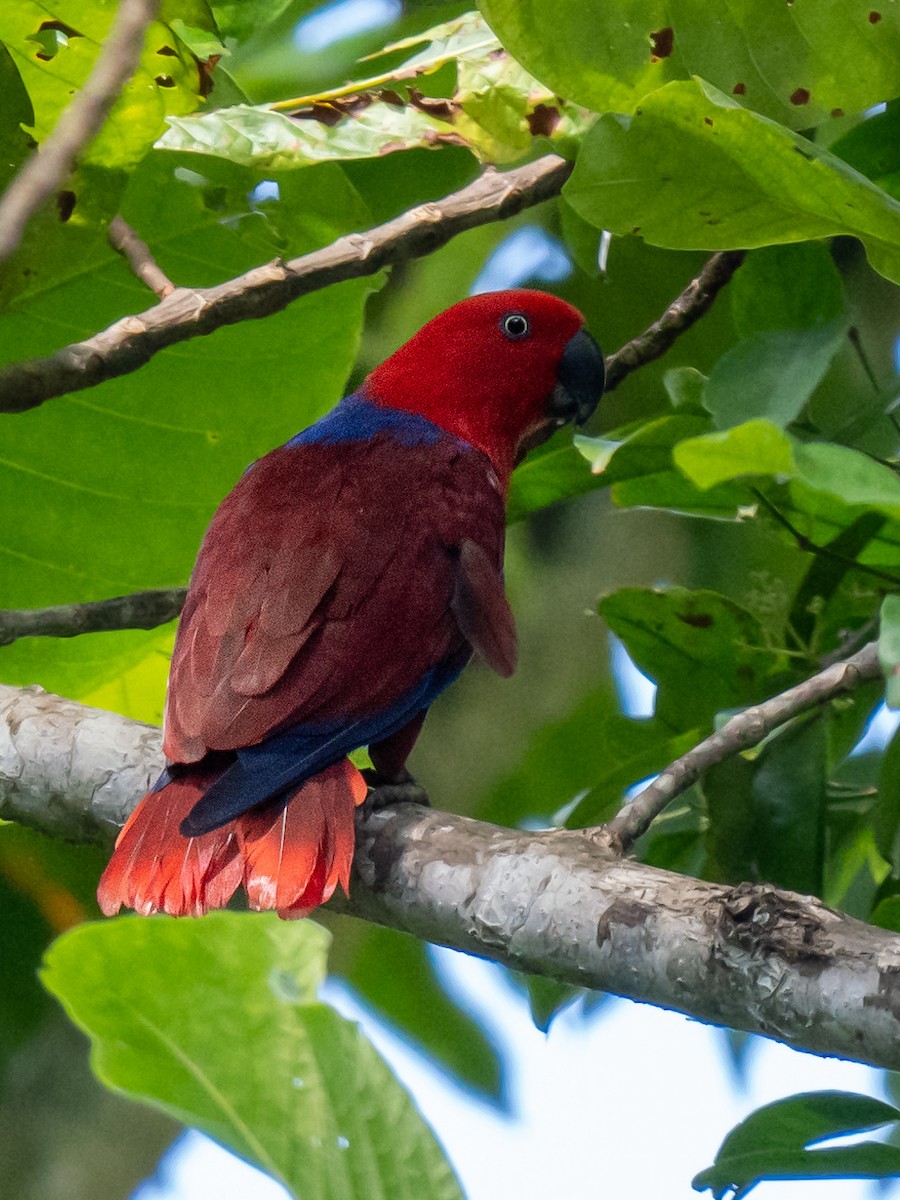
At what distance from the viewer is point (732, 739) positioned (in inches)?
68.6

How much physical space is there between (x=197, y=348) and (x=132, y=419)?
0.53 ft

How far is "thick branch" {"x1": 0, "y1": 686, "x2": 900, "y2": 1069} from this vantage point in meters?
1.32

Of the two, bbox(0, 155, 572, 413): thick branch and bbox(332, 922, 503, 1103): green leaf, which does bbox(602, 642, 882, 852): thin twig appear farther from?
bbox(332, 922, 503, 1103): green leaf

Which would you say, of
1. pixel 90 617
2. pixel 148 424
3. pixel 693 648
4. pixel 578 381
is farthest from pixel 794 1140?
pixel 578 381

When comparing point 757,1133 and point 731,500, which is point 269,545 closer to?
point 731,500

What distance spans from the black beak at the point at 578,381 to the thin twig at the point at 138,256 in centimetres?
100

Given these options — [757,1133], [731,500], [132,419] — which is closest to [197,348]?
[132,419]

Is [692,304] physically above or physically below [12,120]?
below

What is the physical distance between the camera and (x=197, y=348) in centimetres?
242

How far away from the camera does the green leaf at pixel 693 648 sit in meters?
2.05

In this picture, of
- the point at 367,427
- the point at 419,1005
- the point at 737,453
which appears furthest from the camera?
the point at 419,1005

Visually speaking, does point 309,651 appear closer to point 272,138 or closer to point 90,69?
point 272,138

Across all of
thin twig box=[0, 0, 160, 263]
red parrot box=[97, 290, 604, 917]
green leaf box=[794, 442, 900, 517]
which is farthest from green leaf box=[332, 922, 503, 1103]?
thin twig box=[0, 0, 160, 263]

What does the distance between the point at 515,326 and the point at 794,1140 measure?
6.03 ft
